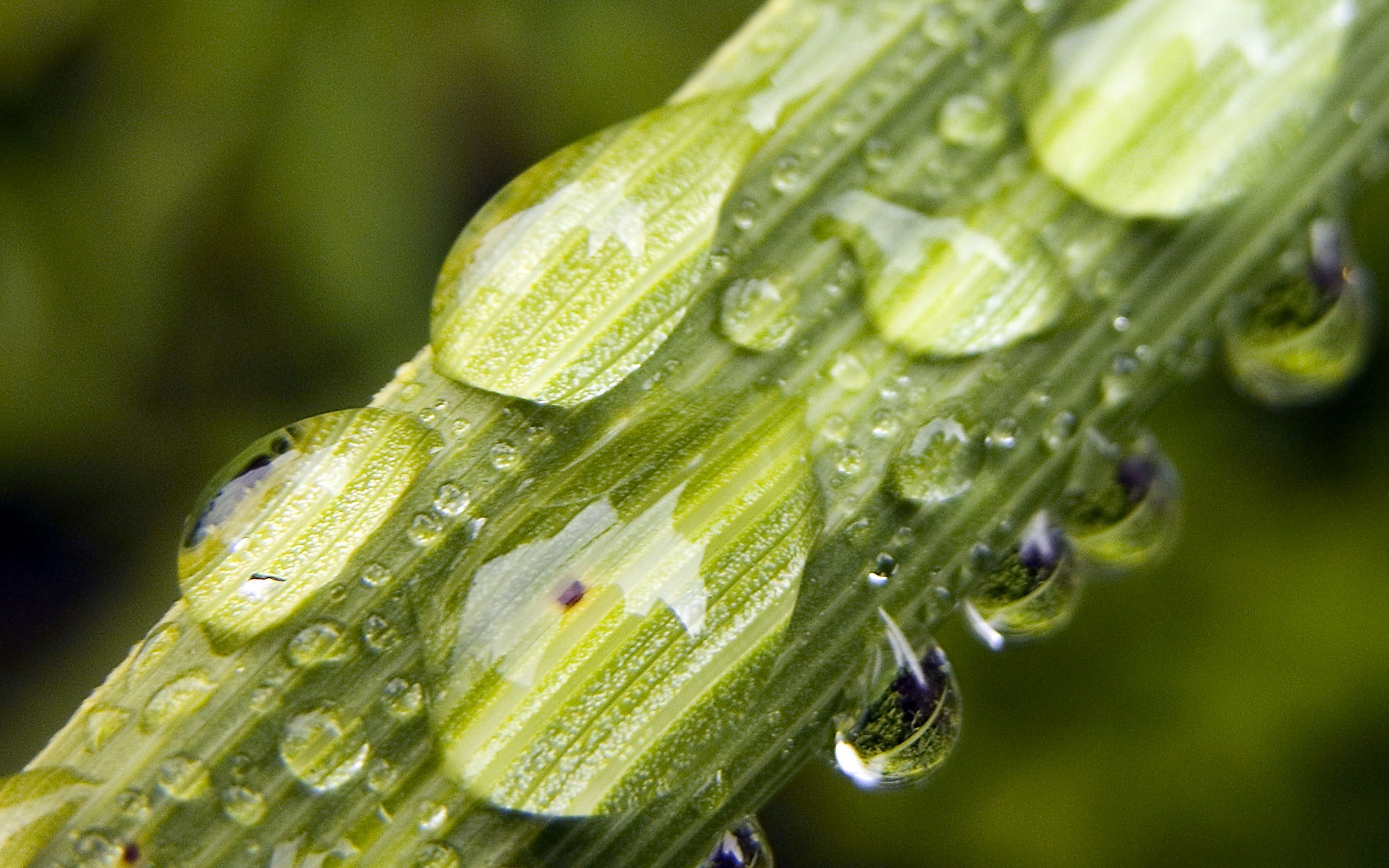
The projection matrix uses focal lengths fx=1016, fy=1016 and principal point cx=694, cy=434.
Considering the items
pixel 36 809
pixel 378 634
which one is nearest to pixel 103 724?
pixel 36 809

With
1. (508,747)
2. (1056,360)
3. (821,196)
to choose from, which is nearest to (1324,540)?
(1056,360)

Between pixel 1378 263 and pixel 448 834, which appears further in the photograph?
pixel 1378 263

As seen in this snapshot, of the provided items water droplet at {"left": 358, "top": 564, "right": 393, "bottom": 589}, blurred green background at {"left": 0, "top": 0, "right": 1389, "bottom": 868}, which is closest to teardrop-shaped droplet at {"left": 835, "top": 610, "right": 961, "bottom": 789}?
water droplet at {"left": 358, "top": 564, "right": 393, "bottom": 589}

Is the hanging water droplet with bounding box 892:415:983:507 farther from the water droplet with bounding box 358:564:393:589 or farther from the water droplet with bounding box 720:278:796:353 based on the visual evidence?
the water droplet with bounding box 358:564:393:589

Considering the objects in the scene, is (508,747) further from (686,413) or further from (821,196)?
(821,196)

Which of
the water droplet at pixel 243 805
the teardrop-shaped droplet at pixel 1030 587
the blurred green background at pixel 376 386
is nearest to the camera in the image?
the water droplet at pixel 243 805

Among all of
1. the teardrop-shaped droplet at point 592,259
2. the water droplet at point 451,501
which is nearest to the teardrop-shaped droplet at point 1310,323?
the teardrop-shaped droplet at point 592,259

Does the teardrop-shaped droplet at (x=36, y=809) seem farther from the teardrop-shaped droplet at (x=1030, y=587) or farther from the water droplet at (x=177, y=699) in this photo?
the teardrop-shaped droplet at (x=1030, y=587)
